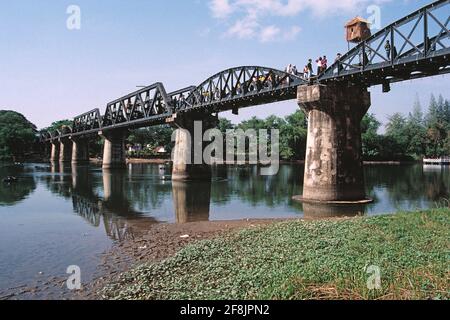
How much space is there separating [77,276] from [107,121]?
312ft

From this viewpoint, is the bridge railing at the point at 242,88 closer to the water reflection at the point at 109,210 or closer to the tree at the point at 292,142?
the water reflection at the point at 109,210

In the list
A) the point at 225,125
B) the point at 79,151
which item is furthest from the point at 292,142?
the point at 79,151

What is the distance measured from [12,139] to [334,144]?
123701mm

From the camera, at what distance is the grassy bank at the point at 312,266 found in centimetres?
953

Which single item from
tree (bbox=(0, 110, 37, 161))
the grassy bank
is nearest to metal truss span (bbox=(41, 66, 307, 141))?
the grassy bank

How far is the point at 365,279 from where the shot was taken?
9750 millimetres

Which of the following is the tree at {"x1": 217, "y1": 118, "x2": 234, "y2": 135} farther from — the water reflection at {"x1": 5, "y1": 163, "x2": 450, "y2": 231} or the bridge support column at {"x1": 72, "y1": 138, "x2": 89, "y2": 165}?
the water reflection at {"x1": 5, "y1": 163, "x2": 450, "y2": 231}

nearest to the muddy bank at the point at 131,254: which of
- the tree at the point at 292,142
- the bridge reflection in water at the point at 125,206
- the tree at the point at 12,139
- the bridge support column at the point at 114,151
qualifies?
the bridge reflection in water at the point at 125,206

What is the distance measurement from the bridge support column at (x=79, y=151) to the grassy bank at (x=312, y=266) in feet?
396

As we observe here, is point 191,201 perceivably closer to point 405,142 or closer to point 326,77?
point 326,77

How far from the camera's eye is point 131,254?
17250mm
